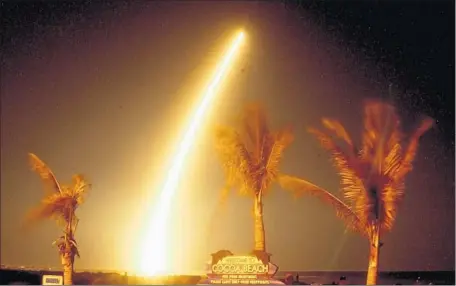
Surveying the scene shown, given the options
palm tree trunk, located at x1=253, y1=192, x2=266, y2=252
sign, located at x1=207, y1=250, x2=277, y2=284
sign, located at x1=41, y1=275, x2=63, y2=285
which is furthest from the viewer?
palm tree trunk, located at x1=253, y1=192, x2=266, y2=252

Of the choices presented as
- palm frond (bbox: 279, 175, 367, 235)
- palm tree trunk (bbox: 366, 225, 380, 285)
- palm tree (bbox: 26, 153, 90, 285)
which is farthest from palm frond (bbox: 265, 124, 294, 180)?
palm tree (bbox: 26, 153, 90, 285)

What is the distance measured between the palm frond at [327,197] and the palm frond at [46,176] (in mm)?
8124

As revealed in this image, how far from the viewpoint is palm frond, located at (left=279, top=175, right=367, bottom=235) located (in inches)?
788

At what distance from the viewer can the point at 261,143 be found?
66.9ft

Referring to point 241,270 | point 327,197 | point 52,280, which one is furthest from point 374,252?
point 52,280

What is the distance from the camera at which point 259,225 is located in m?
20.4

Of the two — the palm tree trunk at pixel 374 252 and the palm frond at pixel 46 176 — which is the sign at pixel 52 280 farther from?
the palm tree trunk at pixel 374 252

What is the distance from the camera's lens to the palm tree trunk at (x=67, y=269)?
70.4ft

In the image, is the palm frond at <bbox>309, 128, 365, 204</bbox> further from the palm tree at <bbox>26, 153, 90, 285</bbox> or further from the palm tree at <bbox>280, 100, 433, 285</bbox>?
the palm tree at <bbox>26, 153, 90, 285</bbox>

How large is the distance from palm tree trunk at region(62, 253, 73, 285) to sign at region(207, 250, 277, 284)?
218 inches

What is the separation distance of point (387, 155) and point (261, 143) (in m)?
4.16

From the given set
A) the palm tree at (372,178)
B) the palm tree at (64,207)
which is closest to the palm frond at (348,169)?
the palm tree at (372,178)

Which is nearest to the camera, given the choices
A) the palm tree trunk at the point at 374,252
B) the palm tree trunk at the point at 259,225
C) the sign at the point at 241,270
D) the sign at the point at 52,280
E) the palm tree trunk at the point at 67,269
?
the sign at the point at 241,270

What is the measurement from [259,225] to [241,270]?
6.15 ft
